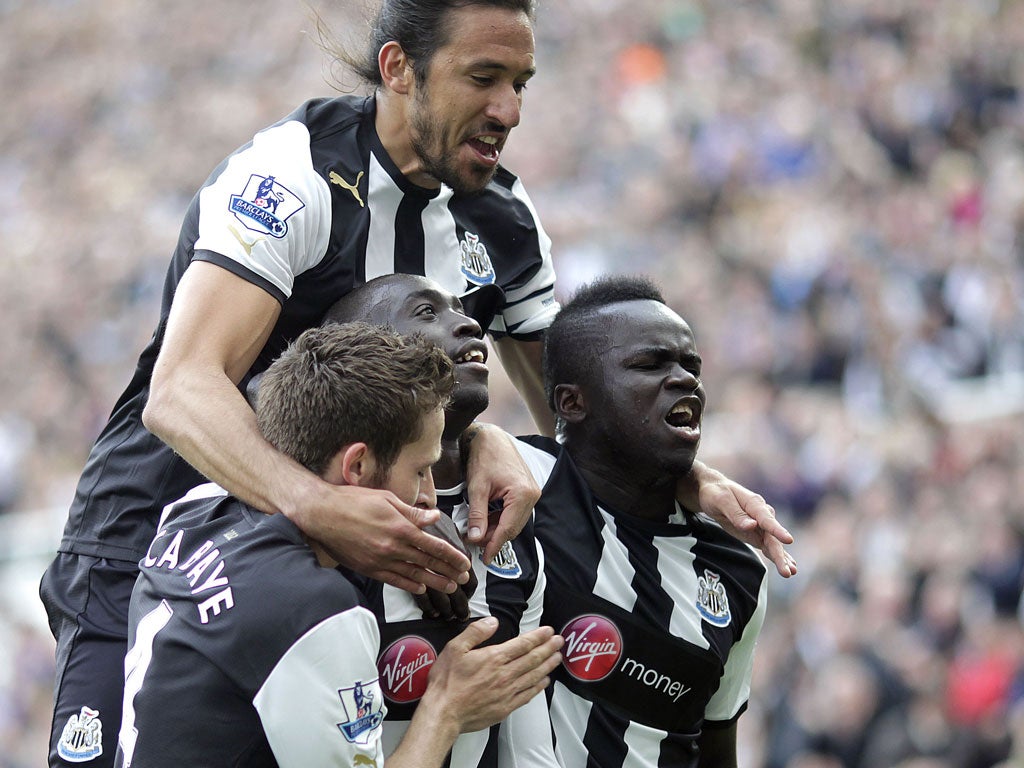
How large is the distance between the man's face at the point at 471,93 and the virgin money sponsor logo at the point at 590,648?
41.0 inches

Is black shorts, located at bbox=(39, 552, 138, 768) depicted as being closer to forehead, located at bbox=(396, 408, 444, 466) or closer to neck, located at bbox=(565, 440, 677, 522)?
forehead, located at bbox=(396, 408, 444, 466)

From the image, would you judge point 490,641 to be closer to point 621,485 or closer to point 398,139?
point 621,485

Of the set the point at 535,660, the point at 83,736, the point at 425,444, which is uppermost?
the point at 425,444

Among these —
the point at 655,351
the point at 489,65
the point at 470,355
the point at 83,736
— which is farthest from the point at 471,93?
the point at 83,736

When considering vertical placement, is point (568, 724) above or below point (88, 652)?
below

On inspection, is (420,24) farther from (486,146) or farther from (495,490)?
(495,490)

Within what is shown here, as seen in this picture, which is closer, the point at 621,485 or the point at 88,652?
the point at 88,652

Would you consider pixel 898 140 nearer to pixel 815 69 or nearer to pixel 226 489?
pixel 815 69

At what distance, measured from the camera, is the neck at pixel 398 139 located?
333 centimetres

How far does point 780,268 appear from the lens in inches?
381

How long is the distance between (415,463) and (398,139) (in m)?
1.03

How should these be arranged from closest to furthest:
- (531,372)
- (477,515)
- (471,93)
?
(477,515) < (471,93) < (531,372)

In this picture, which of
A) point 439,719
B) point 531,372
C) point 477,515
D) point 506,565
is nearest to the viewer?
point 439,719

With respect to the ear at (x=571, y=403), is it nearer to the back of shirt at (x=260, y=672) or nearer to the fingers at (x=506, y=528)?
the fingers at (x=506, y=528)
